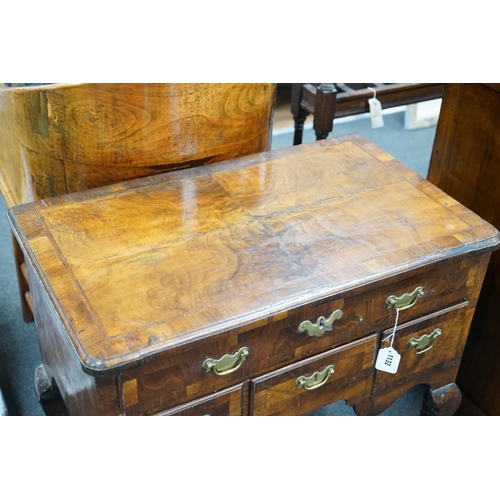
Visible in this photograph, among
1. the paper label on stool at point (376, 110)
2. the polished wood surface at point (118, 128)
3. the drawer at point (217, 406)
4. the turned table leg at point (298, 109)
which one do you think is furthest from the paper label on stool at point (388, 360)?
the turned table leg at point (298, 109)

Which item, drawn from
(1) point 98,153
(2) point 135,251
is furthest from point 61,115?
(2) point 135,251

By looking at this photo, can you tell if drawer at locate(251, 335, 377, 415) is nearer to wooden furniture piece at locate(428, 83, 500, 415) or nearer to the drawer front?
the drawer front

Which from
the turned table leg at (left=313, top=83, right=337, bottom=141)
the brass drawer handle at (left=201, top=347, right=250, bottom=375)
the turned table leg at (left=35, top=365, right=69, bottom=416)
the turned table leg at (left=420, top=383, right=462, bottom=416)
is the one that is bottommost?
the turned table leg at (left=35, top=365, right=69, bottom=416)

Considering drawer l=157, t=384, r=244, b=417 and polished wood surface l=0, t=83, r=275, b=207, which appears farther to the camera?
polished wood surface l=0, t=83, r=275, b=207

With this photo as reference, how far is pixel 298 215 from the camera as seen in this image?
1.31m

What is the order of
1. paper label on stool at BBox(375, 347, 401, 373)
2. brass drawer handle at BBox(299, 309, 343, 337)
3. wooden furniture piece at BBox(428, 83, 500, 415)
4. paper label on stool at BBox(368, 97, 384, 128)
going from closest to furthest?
brass drawer handle at BBox(299, 309, 343, 337), paper label on stool at BBox(375, 347, 401, 373), wooden furniture piece at BBox(428, 83, 500, 415), paper label on stool at BBox(368, 97, 384, 128)

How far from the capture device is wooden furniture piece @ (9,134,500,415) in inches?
42.6

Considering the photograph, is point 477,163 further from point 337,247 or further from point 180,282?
point 180,282

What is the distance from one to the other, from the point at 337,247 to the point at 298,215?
118mm

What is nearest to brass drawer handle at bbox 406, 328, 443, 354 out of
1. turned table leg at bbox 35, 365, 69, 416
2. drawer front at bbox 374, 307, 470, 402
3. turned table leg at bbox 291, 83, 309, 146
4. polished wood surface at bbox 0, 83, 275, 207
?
drawer front at bbox 374, 307, 470, 402

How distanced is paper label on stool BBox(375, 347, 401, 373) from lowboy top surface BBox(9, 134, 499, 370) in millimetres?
200

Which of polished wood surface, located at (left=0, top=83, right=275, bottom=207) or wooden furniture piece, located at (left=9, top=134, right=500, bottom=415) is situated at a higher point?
polished wood surface, located at (left=0, top=83, right=275, bottom=207)

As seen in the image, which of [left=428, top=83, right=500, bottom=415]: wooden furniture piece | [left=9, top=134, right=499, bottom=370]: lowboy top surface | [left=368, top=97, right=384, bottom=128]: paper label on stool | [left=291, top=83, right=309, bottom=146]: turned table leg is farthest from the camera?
[left=291, top=83, right=309, bottom=146]: turned table leg

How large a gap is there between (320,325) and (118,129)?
1.80 ft
